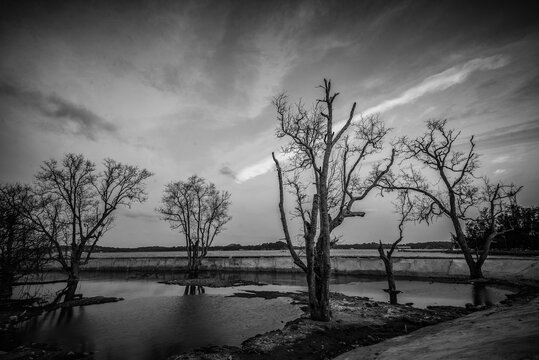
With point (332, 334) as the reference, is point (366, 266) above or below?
below

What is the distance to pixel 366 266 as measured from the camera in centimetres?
3472

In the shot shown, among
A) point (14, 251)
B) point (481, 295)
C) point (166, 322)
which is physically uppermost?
point (14, 251)

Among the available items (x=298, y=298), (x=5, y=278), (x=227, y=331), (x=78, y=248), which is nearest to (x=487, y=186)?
(x=298, y=298)

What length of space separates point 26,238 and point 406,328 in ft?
49.4

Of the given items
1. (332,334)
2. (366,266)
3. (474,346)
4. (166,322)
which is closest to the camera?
(474,346)

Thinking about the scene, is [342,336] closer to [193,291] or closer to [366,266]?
[193,291]

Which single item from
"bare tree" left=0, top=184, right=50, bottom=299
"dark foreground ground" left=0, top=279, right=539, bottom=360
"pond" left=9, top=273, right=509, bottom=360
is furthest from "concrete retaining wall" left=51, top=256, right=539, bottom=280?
"bare tree" left=0, top=184, right=50, bottom=299

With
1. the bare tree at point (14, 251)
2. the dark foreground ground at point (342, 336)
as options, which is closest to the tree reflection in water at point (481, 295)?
the dark foreground ground at point (342, 336)

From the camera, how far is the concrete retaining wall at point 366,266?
78.4 feet

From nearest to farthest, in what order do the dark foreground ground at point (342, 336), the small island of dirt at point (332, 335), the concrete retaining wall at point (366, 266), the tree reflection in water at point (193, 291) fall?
1. the dark foreground ground at point (342, 336)
2. the small island of dirt at point (332, 335)
3. the tree reflection in water at point (193, 291)
4. the concrete retaining wall at point (366, 266)

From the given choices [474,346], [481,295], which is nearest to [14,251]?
[474,346]

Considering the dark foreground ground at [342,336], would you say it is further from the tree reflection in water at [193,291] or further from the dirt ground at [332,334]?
the tree reflection in water at [193,291]

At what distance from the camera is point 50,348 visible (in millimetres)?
9625

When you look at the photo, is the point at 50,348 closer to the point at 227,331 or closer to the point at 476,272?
the point at 227,331
